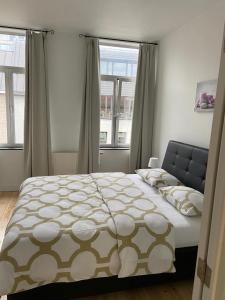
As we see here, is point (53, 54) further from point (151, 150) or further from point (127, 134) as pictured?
point (151, 150)

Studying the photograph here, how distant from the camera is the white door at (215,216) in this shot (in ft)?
2.17

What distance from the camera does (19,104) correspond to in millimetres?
3932

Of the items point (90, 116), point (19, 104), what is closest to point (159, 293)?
point (90, 116)

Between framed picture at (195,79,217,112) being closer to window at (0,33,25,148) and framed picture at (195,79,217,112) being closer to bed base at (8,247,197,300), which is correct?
bed base at (8,247,197,300)

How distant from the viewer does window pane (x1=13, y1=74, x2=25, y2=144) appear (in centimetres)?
386

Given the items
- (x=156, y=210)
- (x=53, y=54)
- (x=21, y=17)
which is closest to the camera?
(x=156, y=210)

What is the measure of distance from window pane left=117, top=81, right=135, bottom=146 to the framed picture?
5.05 feet

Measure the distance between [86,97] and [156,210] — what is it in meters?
2.45

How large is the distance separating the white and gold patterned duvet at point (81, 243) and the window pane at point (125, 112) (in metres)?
2.32

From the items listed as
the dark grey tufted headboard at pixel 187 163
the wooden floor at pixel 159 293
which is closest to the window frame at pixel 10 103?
the dark grey tufted headboard at pixel 187 163

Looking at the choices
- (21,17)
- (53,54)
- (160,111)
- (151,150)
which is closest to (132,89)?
(160,111)

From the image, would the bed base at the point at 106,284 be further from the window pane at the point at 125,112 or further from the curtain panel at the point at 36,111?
the window pane at the point at 125,112

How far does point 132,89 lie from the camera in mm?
4293

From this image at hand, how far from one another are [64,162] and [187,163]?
217cm
